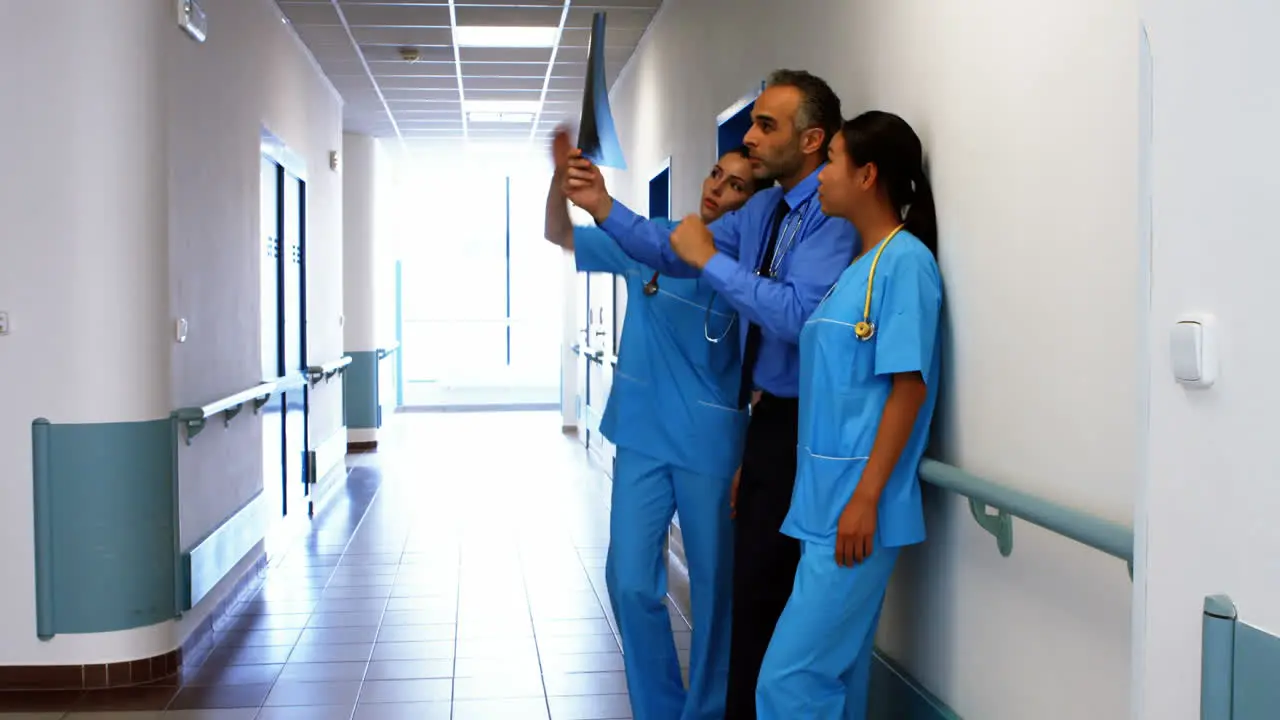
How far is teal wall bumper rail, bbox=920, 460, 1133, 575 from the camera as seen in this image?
1653 millimetres

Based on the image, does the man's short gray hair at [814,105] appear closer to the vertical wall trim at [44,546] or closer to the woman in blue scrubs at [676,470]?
the woman in blue scrubs at [676,470]

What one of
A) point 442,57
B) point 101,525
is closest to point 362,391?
point 442,57

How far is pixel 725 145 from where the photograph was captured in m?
4.88

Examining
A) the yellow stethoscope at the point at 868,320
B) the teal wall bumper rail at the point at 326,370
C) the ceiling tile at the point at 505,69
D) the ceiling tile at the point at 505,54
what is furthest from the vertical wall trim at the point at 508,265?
the yellow stethoscope at the point at 868,320

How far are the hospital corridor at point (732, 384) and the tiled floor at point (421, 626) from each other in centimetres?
3

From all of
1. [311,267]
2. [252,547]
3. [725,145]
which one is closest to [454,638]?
[252,547]

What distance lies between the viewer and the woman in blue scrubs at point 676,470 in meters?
3.03

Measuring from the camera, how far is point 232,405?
15.3ft

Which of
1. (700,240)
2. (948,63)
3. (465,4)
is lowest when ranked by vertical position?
(700,240)

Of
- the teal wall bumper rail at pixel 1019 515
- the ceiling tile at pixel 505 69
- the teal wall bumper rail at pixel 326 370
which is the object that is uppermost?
the ceiling tile at pixel 505 69

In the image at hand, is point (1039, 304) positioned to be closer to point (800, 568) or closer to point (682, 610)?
point (800, 568)

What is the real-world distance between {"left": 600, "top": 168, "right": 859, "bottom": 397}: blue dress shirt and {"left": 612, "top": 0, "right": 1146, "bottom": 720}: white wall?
Result: 256 millimetres

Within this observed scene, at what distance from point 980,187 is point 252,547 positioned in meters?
4.01

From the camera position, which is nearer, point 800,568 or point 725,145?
point 800,568
